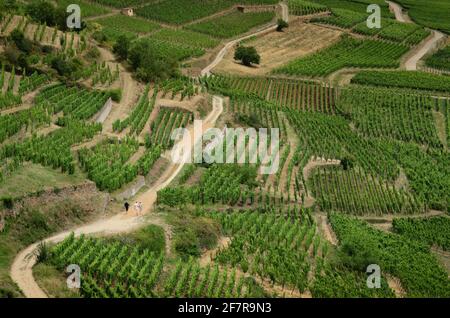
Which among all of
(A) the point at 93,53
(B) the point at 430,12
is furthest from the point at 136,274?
(B) the point at 430,12

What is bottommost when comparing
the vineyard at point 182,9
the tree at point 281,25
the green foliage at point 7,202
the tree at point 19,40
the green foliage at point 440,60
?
the green foliage at point 440,60

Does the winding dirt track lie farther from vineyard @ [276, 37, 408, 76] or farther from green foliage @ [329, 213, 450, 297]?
green foliage @ [329, 213, 450, 297]

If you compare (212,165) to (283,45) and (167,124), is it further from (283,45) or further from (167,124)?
(283,45)

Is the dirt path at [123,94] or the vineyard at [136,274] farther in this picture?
the dirt path at [123,94]

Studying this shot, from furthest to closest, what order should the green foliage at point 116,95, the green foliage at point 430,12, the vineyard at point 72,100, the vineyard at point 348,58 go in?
the green foliage at point 430,12 < the vineyard at point 348,58 < the green foliage at point 116,95 < the vineyard at point 72,100

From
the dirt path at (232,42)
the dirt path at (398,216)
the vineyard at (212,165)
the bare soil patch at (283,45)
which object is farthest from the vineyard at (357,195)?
the bare soil patch at (283,45)

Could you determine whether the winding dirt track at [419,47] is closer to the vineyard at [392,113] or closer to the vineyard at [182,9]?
the vineyard at [392,113]

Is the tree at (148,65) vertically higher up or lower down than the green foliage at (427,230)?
higher up

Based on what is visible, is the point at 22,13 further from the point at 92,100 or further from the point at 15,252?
the point at 15,252
